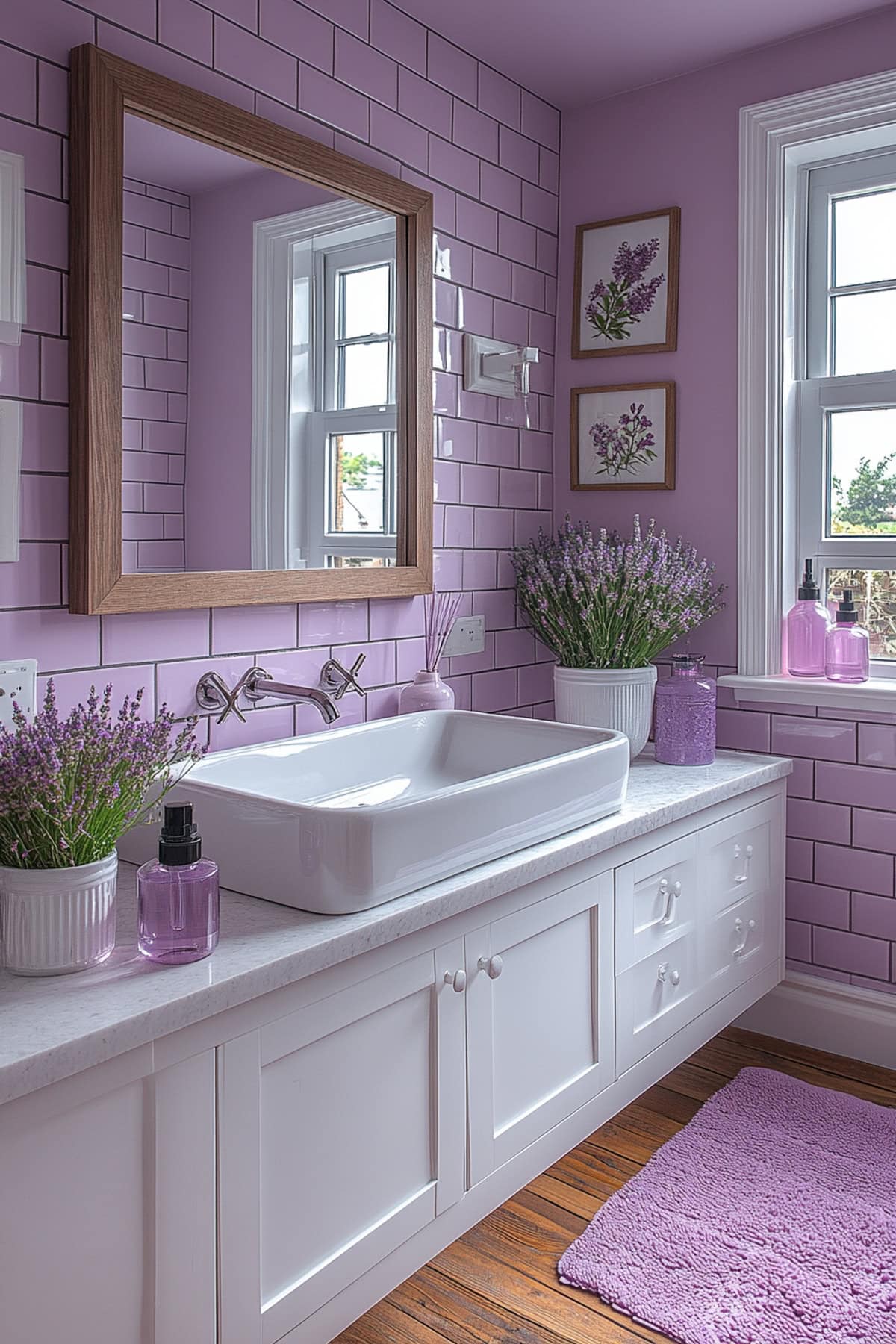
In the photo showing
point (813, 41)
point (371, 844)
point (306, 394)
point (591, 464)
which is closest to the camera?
point (371, 844)

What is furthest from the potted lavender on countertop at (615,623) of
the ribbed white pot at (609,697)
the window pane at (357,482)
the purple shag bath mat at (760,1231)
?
the purple shag bath mat at (760,1231)

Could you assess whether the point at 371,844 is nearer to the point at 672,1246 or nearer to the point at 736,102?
the point at 672,1246

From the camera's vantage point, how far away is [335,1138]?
141 centimetres

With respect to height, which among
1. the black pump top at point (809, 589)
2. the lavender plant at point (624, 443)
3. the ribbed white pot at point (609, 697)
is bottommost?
the ribbed white pot at point (609, 697)

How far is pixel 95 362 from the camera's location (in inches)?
67.6

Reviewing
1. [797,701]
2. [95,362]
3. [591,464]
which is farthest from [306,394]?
[797,701]

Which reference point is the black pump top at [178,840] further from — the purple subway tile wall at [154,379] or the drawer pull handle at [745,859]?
the drawer pull handle at [745,859]

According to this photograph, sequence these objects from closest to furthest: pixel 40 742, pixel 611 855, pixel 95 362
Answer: pixel 40 742
pixel 95 362
pixel 611 855

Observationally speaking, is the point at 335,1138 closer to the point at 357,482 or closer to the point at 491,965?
the point at 491,965

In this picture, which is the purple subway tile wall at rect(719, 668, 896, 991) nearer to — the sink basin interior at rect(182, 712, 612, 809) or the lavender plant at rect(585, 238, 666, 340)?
the sink basin interior at rect(182, 712, 612, 809)

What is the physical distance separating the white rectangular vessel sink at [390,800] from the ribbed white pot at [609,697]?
0.31 m

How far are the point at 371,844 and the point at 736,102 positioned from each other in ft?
6.93

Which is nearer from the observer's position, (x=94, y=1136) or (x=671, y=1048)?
(x=94, y=1136)

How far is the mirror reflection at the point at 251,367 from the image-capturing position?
182 centimetres
